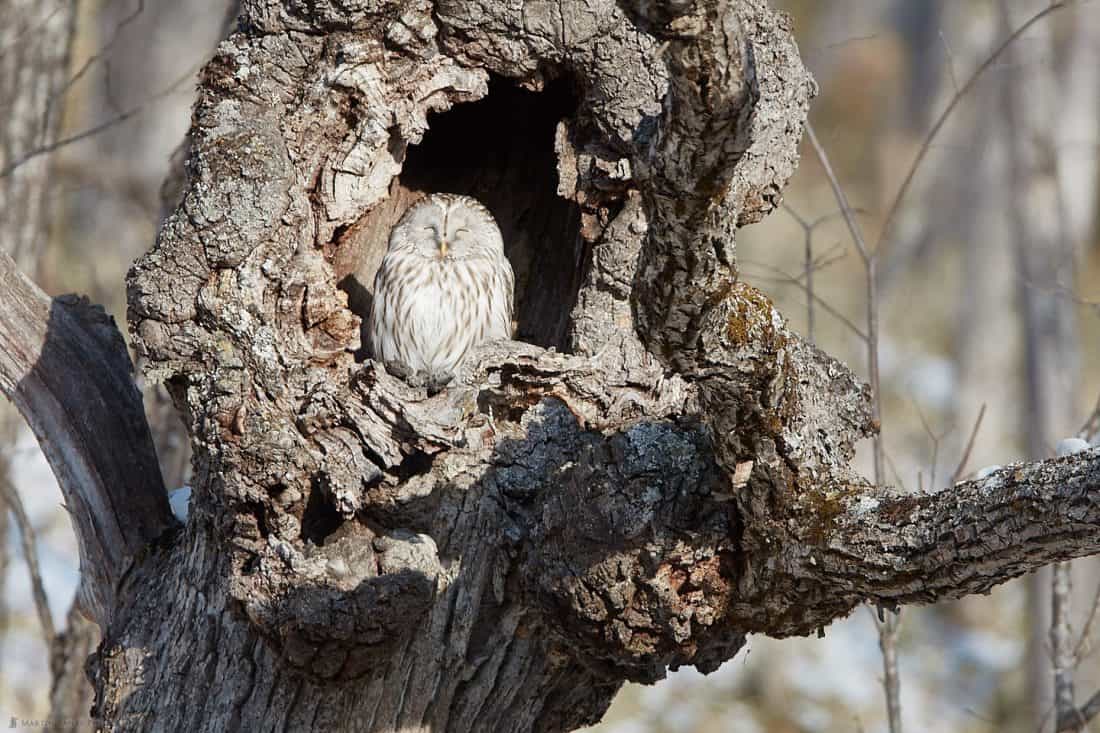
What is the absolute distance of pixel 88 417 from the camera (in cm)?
336

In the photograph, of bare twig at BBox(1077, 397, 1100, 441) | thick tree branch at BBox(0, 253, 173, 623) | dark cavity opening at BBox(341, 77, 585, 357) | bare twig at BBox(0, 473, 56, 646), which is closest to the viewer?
thick tree branch at BBox(0, 253, 173, 623)

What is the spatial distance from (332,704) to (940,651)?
796 centimetres

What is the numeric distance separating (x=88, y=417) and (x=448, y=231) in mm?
1519

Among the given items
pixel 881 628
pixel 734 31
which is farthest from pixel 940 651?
pixel 734 31

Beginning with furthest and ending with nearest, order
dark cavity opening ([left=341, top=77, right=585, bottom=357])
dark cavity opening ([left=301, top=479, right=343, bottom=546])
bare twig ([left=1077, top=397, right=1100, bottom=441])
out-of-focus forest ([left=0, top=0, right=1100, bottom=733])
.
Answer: out-of-focus forest ([left=0, top=0, right=1100, bottom=733]), dark cavity opening ([left=341, top=77, right=585, bottom=357]), bare twig ([left=1077, top=397, right=1100, bottom=441]), dark cavity opening ([left=301, top=479, right=343, bottom=546])

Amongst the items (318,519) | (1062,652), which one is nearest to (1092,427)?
(1062,652)

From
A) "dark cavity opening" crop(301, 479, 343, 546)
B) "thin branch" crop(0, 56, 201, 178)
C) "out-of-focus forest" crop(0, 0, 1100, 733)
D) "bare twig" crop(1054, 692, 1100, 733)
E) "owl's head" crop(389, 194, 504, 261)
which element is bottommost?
"dark cavity opening" crop(301, 479, 343, 546)

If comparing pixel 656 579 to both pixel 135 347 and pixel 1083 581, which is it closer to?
pixel 135 347

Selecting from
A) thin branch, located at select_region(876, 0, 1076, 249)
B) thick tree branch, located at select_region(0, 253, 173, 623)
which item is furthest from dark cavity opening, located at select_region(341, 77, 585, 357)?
thick tree branch, located at select_region(0, 253, 173, 623)

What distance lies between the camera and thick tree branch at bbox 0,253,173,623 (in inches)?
131

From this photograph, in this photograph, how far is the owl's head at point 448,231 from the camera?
442 centimetres

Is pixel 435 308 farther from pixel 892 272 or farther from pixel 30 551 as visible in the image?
pixel 892 272

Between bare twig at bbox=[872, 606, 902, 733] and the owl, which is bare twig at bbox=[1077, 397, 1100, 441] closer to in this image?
bare twig at bbox=[872, 606, 902, 733]

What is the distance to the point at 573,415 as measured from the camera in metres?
3.44
